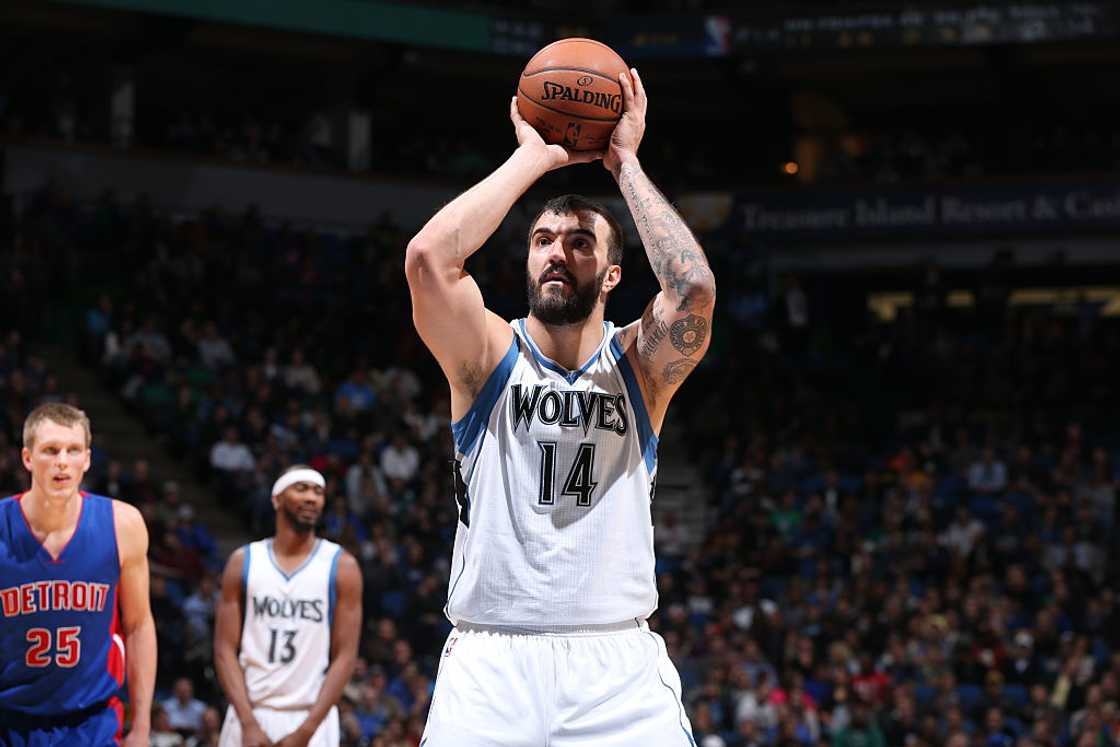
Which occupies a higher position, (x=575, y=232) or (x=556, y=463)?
(x=575, y=232)

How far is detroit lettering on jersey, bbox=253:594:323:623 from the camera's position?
753 cm

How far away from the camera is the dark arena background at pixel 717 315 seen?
14.2 m

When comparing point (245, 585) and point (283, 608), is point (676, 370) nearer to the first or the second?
point (283, 608)

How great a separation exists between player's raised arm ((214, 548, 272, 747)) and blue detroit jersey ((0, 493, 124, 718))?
1615 mm

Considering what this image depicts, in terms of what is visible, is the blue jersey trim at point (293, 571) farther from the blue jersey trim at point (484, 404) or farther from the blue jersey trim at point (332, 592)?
the blue jersey trim at point (484, 404)

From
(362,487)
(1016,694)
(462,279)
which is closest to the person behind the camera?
(462,279)

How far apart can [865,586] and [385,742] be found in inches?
240

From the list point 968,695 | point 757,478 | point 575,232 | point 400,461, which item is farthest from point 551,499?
point 757,478

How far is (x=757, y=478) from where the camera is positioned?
18.3 metres

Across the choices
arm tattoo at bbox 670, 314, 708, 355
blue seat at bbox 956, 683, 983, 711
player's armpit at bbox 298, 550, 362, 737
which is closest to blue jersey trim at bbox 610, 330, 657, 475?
arm tattoo at bbox 670, 314, 708, 355

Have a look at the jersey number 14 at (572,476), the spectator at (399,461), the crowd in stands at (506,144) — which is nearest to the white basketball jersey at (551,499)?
the jersey number 14 at (572,476)

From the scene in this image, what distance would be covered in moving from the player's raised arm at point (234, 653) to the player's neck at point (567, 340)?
140 inches

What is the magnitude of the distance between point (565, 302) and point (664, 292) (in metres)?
0.27

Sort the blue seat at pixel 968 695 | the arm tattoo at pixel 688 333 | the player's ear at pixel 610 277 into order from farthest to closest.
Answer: the blue seat at pixel 968 695
the player's ear at pixel 610 277
the arm tattoo at pixel 688 333
